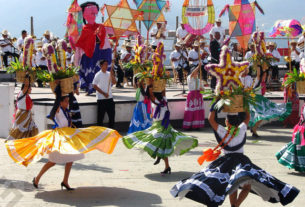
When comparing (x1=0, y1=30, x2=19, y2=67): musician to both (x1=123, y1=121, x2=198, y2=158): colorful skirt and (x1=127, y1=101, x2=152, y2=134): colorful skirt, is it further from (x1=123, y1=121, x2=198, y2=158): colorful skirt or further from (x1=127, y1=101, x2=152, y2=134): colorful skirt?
(x1=123, y1=121, x2=198, y2=158): colorful skirt

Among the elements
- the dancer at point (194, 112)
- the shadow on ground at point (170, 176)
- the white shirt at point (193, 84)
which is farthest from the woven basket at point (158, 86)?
the dancer at point (194, 112)

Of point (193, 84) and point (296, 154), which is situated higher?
point (193, 84)

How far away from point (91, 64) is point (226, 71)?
29.6 ft

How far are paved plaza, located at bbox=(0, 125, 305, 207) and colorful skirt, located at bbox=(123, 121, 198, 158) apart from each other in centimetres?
34

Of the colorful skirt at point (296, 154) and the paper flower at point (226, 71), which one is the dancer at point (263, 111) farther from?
the paper flower at point (226, 71)

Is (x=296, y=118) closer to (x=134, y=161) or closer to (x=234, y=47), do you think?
(x=134, y=161)

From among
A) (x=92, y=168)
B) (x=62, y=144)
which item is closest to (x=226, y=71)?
(x=62, y=144)

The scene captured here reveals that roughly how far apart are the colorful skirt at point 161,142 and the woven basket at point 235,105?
2.55m

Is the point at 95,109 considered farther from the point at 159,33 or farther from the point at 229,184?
the point at 159,33

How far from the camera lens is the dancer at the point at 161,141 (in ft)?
29.6

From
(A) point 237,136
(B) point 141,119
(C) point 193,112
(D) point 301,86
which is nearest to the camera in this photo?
(A) point 237,136

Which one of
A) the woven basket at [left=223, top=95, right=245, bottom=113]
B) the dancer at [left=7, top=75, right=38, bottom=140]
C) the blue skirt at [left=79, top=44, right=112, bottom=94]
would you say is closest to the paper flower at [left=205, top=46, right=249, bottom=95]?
the woven basket at [left=223, top=95, right=245, bottom=113]

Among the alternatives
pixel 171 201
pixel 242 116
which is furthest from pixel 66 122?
pixel 242 116

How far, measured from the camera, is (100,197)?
25.3 feet
